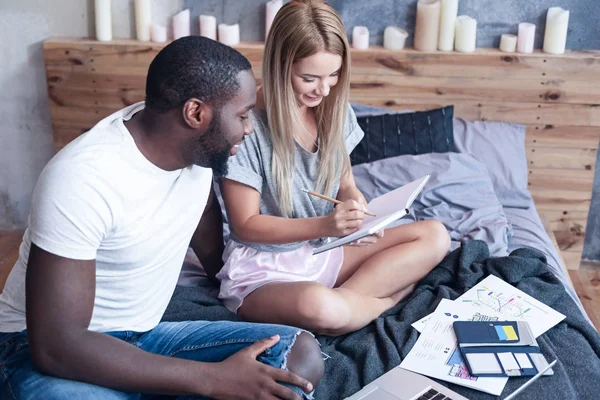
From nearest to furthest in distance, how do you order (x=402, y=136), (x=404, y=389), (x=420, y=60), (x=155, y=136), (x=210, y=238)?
(x=155, y=136) → (x=404, y=389) → (x=210, y=238) → (x=402, y=136) → (x=420, y=60)

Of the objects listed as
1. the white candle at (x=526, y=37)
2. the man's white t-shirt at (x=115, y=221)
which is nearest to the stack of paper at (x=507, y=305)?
the man's white t-shirt at (x=115, y=221)

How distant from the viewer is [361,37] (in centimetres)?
256

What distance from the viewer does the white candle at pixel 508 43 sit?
2521 millimetres

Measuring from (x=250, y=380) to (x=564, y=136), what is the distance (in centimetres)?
175

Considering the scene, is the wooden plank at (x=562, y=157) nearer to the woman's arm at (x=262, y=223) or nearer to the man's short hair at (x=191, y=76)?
the woman's arm at (x=262, y=223)

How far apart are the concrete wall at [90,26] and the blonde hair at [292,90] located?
85cm

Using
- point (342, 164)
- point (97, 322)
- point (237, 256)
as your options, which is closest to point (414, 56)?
point (342, 164)

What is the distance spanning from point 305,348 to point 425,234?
628 mm

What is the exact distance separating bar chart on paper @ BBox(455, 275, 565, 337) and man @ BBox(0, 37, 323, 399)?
1.65ft

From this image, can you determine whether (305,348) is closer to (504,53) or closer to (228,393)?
(228,393)

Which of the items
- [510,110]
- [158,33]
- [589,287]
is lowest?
[589,287]

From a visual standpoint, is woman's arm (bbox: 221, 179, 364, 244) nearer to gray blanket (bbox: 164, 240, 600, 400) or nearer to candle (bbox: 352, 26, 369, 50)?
gray blanket (bbox: 164, 240, 600, 400)

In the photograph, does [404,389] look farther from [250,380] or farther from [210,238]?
[210,238]

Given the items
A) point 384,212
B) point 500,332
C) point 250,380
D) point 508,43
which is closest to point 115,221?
point 250,380
